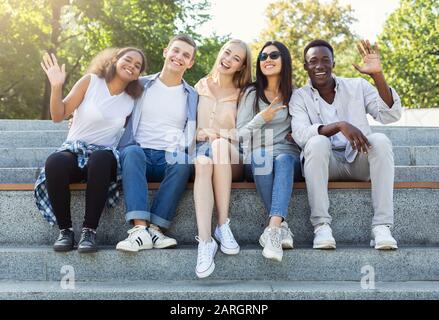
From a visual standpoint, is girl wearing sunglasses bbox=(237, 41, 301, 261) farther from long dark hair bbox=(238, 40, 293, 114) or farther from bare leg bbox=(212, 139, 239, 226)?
bare leg bbox=(212, 139, 239, 226)

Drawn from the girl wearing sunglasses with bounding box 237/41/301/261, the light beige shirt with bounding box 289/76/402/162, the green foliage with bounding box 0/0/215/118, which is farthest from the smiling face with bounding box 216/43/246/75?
the green foliage with bounding box 0/0/215/118

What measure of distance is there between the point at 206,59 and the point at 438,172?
16494mm

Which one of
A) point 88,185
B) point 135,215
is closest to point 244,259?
point 135,215

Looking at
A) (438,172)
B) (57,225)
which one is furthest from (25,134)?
(438,172)

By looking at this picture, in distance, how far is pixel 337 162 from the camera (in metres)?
3.58

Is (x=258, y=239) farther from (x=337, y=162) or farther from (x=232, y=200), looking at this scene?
(x=337, y=162)

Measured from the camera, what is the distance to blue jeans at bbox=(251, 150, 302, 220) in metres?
3.26

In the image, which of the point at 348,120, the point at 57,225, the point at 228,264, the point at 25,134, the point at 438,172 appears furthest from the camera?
the point at 25,134

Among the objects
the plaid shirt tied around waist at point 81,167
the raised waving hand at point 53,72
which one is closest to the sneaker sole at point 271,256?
the plaid shirt tied around waist at point 81,167

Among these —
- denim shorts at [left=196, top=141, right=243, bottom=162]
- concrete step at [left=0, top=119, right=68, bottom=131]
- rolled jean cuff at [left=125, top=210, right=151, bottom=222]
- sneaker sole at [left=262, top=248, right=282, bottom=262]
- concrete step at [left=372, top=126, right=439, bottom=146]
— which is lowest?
sneaker sole at [left=262, top=248, right=282, bottom=262]

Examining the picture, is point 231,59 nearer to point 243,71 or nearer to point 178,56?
point 243,71

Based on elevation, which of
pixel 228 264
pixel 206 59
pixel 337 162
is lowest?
pixel 228 264

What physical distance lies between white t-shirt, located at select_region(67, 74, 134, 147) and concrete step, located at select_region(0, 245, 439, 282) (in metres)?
0.84

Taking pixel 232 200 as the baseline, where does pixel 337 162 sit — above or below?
above
